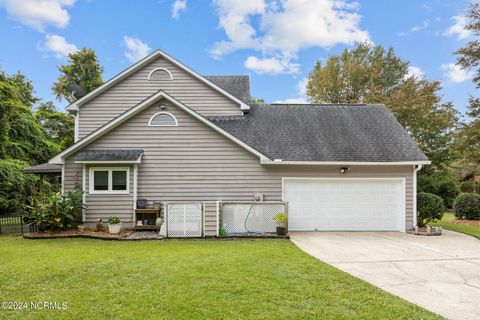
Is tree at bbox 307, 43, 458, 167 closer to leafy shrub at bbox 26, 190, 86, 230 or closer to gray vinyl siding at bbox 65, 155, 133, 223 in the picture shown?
gray vinyl siding at bbox 65, 155, 133, 223

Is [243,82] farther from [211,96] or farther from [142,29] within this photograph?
[142,29]

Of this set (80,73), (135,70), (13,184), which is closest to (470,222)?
(135,70)

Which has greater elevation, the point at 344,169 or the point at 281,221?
the point at 344,169

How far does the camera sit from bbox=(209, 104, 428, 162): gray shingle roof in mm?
10641

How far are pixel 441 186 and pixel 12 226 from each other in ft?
86.3

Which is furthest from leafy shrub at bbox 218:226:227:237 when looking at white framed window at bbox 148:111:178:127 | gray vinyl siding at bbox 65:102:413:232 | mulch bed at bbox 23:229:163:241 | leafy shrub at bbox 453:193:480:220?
leafy shrub at bbox 453:193:480:220

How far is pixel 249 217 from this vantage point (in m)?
9.23

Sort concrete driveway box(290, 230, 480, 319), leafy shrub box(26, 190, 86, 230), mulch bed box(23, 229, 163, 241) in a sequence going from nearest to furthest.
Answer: concrete driveway box(290, 230, 480, 319) < mulch bed box(23, 229, 163, 241) < leafy shrub box(26, 190, 86, 230)

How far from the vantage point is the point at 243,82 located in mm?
15016

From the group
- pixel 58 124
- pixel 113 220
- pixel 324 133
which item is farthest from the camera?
pixel 58 124

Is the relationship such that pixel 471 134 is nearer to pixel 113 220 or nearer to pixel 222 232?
pixel 222 232

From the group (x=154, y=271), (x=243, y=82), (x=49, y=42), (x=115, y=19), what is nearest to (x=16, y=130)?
(x=49, y=42)

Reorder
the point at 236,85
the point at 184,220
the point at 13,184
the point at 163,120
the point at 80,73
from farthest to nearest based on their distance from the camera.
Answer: the point at 80,73 < the point at 236,85 < the point at 13,184 < the point at 163,120 < the point at 184,220

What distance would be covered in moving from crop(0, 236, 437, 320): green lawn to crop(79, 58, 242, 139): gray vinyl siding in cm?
683
